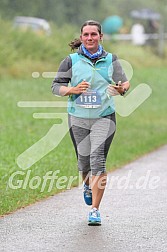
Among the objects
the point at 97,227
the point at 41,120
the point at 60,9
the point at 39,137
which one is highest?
the point at 97,227

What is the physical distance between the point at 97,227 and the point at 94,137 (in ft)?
3.03

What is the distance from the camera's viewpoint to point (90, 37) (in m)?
8.60

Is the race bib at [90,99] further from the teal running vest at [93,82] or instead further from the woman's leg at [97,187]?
the woman's leg at [97,187]

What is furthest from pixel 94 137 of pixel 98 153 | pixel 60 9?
pixel 60 9

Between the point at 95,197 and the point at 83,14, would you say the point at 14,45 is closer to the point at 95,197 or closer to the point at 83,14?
the point at 83,14

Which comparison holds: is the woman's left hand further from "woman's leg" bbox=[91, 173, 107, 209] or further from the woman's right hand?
"woman's leg" bbox=[91, 173, 107, 209]

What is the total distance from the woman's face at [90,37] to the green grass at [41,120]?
2.06 metres

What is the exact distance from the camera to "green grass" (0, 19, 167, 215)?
11.9 metres

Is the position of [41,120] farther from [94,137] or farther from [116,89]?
[116,89]

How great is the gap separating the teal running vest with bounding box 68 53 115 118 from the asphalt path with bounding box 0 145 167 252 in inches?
45.4

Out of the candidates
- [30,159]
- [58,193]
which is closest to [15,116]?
[30,159]

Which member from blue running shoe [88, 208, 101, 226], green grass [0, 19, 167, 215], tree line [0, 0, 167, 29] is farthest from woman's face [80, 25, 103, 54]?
tree line [0, 0, 167, 29]

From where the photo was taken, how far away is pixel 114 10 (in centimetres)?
5541

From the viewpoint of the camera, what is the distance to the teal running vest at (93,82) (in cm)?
859
